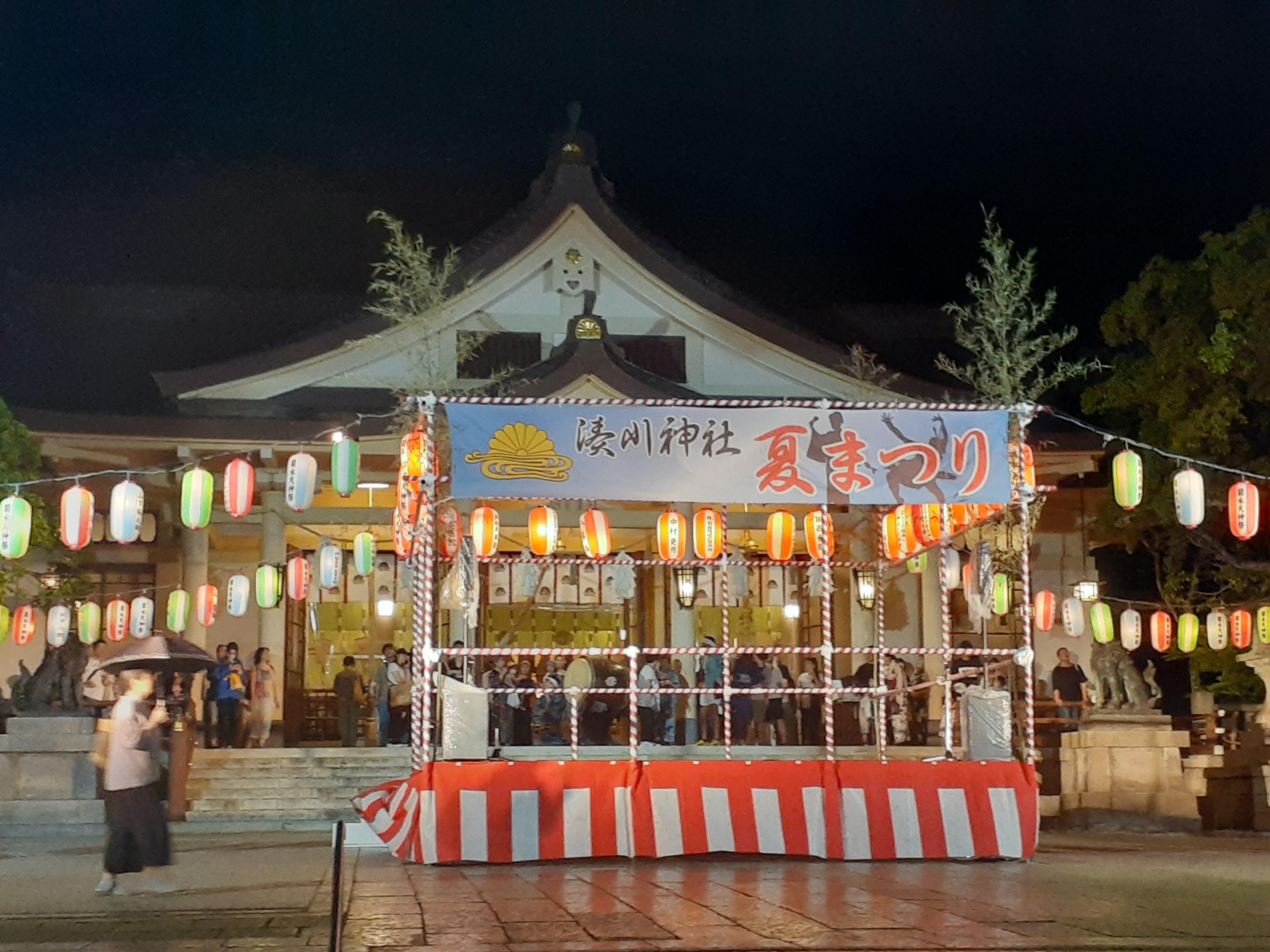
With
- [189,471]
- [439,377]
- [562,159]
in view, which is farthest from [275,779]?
[562,159]

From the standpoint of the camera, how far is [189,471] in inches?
629

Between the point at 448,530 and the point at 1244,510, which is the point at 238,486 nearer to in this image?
the point at 448,530

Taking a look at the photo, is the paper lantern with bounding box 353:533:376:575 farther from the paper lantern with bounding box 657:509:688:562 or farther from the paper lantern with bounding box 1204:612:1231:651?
the paper lantern with bounding box 1204:612:1231:651

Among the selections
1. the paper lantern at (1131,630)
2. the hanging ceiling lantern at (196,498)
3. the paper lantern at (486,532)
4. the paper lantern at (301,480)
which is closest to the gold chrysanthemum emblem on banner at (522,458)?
the paper lantern at (301,480)

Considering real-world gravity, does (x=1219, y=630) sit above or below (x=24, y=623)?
below

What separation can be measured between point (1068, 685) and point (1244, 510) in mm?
4479

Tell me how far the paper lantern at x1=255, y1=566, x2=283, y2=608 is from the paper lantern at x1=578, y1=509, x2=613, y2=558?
13.7ft

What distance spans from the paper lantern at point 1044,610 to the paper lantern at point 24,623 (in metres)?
13.9

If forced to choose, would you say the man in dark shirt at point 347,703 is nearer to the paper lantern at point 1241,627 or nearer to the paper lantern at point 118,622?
the paper lantern at point 118,622

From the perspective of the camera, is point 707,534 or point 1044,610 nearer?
point 707,534

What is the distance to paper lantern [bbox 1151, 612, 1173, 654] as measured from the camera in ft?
66.0

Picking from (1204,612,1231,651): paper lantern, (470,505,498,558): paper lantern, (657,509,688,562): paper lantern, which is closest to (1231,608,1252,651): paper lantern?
(1204,612,1231,651): paper lantern

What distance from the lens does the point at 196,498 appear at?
51.8 feet

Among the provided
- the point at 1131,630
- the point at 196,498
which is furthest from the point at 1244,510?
the point at 196,498
